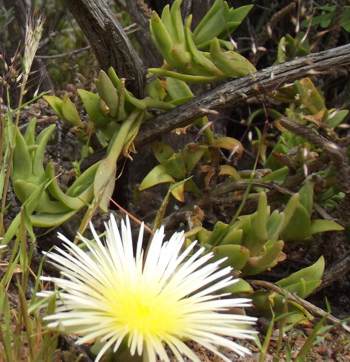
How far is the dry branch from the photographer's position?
1373 mm

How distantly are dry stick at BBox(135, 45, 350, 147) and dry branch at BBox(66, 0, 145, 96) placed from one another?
3.8 inches

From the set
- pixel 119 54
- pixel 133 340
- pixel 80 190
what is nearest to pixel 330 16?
pixel 119 54

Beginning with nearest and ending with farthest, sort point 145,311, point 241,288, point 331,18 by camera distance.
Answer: point 145,311
point 241,288
point 331,18

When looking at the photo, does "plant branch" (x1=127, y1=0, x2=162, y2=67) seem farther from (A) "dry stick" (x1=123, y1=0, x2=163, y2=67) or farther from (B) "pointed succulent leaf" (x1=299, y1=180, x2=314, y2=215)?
(B) "pointed succulent leaf" (x1=299, y1=180, x2=314, y2=215)

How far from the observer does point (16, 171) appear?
4.11 ft

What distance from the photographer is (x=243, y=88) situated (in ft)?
4.40

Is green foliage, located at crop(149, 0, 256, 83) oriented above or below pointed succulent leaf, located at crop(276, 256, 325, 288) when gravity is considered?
above

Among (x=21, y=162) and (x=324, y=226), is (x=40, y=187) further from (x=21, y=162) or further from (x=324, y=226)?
(x=324, y=226)

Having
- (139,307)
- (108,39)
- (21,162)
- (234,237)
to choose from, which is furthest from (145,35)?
(139,307)

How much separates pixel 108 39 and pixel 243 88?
0.26 meters

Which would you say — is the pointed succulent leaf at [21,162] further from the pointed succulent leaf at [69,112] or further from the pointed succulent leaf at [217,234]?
the pointed succulent leaf at [217,234]

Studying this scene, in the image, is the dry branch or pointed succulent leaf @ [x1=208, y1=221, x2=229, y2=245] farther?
the dry branch

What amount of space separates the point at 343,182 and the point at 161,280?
0.54 metres

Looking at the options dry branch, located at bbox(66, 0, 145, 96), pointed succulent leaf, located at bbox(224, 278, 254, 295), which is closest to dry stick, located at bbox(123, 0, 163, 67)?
dry branch, located at bbox(66, 0, 145, 96)
